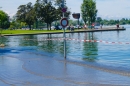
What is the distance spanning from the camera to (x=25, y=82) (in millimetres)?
10320

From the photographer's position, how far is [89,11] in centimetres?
9388

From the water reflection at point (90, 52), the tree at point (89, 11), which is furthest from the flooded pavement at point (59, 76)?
the tree at point (89, 11)

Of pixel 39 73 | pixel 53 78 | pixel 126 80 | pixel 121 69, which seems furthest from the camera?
pixel 121 69

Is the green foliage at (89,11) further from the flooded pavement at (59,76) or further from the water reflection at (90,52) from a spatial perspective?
the flooded pavement at (59,76)

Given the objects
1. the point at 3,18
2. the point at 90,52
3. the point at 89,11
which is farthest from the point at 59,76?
the point at 3,18

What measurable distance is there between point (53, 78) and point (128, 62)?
19.2ft

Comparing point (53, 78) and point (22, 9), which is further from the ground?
point (22, 9)

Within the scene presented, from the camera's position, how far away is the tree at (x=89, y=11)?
308ft

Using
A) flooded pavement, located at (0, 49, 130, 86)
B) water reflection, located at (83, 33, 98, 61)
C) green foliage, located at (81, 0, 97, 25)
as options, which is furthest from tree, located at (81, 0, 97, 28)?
flooded pavement, located at (0, 49, 130, 86)

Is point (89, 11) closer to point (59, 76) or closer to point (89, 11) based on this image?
point (89, 11)

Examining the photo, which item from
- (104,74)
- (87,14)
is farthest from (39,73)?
(87,14)

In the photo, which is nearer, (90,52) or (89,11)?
(90,52)

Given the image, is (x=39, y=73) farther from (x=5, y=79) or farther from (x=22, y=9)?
(x=22, y=9)

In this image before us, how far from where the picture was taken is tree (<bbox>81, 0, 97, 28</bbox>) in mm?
93875
